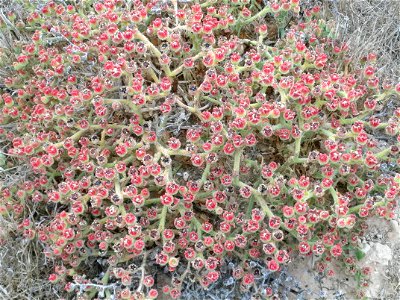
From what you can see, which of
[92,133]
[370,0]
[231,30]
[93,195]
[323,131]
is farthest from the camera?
[370,0]

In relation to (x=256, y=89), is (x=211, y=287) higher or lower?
lower

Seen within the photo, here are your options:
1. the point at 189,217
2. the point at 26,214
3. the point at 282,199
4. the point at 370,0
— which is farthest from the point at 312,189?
the point at 370,0

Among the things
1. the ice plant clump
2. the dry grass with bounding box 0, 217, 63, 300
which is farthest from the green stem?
the dry grass with bounding box 0, 217, 63, 300

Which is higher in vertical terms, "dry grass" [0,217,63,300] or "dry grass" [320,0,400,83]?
"dry grass" [320,0,400,83]

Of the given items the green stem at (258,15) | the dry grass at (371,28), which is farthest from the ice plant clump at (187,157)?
the dry grass at (371,28)

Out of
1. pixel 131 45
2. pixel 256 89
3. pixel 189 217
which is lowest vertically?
pixel 189 217

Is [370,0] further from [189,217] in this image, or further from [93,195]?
[93,195]

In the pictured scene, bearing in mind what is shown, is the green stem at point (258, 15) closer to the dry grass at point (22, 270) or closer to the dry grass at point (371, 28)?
the dry grass at point (371, 28)

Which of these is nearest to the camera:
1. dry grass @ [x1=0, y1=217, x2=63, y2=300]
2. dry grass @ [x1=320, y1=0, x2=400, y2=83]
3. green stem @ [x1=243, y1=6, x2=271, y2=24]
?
dry grass @ [x1=0, y1=217, x2=63, y2=300]

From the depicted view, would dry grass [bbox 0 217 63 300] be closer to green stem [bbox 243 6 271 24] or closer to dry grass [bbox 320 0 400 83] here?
green stem [bbox 243 6 271 24]

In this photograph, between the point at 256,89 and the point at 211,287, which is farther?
the point at 256,89
